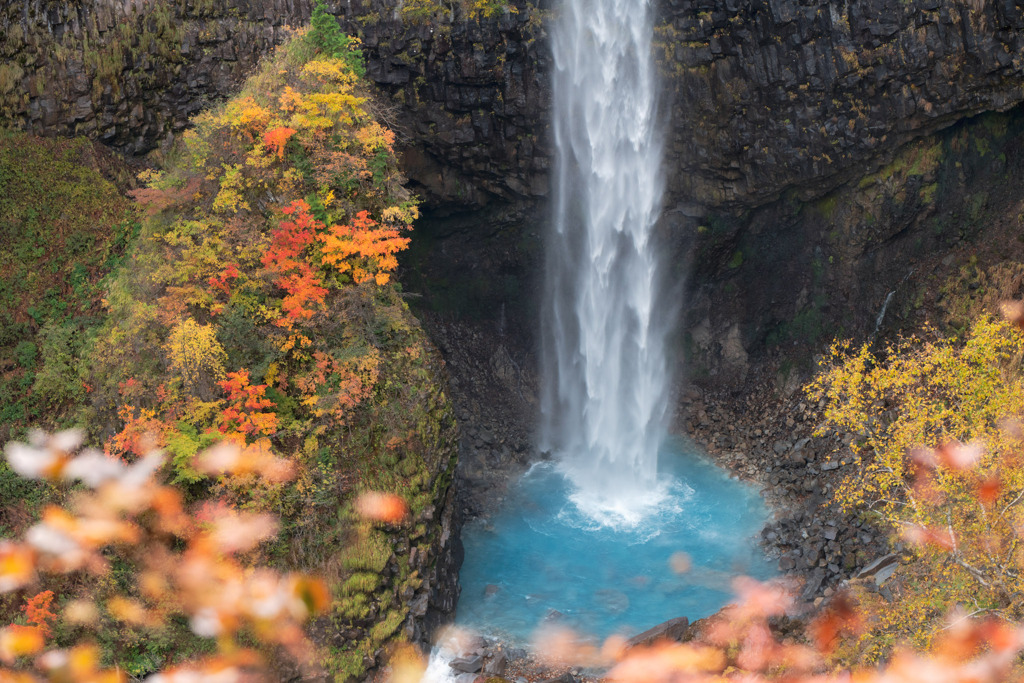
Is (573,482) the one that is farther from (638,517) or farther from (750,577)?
(750,577)

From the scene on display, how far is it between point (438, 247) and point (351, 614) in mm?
15725

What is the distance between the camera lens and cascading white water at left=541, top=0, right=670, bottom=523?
938 inches

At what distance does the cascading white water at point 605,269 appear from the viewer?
23.8m

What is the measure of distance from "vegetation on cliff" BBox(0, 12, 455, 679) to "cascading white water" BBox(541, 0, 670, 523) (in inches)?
328

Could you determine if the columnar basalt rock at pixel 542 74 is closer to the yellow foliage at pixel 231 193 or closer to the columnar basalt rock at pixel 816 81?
the columnar basalt rock at pixel 816 81

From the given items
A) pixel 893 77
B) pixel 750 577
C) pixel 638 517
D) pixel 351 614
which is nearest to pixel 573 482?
pixel 638 517

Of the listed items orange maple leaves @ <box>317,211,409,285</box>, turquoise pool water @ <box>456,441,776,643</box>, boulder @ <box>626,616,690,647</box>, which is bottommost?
boulder @ <box>626,616,690,647</box>

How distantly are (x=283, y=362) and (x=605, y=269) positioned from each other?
13.6 meters

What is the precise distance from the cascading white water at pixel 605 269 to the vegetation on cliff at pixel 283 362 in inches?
328

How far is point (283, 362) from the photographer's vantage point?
16.3 m

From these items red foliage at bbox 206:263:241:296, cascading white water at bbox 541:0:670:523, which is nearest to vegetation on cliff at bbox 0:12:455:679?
red foliage at bbox 206:263:241:296

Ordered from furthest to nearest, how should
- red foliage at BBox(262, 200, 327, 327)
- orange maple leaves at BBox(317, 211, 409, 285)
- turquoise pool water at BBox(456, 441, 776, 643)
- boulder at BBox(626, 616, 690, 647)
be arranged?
turquoise pool water at BBox(456, 441, 776, 643) → boulder at BBox(626, 616, 690, 647) → orange maple leaves at BBox(317, 211, 409, 285) → red foliage at BBox(262, 200, 327, 327)

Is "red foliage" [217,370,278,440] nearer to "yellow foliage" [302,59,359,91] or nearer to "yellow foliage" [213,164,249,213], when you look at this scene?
"yellow foliage" [213,164,249,213]

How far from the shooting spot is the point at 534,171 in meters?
25.6
